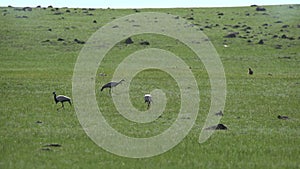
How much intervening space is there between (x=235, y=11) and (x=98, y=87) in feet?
226

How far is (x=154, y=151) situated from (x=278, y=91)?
22.0 metres

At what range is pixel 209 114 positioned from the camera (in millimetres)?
29250

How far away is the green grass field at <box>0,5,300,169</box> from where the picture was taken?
1916cm

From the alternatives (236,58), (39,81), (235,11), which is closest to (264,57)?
(236,58)

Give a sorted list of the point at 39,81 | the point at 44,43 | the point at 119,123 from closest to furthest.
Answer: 1. the point at 119,123
2. the point at 39,81
3. the point at 44,43

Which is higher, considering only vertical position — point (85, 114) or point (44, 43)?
point (44, 43)

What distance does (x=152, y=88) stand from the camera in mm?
40344

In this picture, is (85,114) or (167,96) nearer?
(85,114)

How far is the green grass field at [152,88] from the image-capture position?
19156 millimetres

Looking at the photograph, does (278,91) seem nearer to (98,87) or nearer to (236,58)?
(98,87)

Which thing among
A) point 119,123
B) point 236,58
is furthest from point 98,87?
point 236,58

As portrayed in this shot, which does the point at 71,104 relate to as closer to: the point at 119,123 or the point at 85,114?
the point at 85,114

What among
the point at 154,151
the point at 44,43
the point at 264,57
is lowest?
the point at 154,151

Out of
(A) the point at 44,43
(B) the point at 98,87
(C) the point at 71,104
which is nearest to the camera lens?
(C) the point at 71,104
